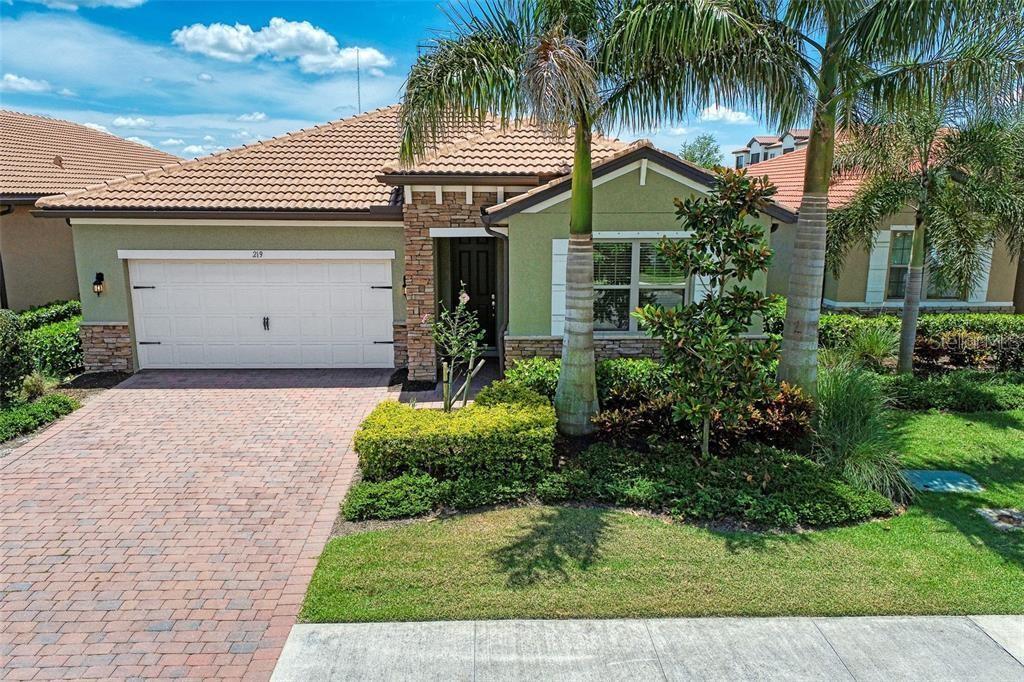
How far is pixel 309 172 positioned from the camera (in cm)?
1264

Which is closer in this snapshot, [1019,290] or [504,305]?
[504,305]

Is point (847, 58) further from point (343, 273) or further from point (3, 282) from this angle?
point (3, 282)

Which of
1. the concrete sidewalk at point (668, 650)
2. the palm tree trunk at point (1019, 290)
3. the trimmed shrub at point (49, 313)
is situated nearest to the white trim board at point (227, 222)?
the trimmed shrub at point (49, 313)

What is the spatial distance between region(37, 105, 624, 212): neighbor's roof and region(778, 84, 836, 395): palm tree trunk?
4.26 metres

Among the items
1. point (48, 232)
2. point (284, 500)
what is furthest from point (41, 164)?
point (284, 500)

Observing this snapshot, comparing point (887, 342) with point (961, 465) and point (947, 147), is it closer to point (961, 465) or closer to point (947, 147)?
point (947, 147)

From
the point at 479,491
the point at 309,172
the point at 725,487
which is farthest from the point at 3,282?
the point at 725,487

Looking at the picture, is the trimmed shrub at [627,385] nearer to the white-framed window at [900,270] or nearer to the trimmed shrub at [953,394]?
the trimmed shrub at [953,394]

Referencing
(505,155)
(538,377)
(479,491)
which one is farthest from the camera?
(505,155)

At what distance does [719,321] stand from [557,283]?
3.67 m

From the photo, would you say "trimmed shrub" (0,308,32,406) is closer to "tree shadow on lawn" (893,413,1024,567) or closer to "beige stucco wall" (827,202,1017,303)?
"tree shadow on lawn" (893,413,1024,567)

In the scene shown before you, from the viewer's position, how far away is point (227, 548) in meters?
6.12

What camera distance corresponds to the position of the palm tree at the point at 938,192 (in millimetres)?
10234

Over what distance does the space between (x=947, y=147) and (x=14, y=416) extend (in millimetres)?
15037
